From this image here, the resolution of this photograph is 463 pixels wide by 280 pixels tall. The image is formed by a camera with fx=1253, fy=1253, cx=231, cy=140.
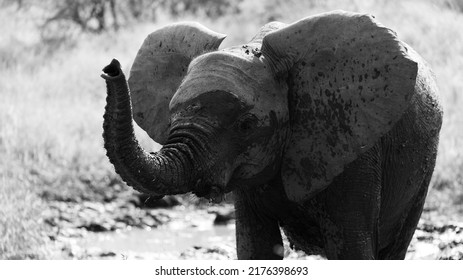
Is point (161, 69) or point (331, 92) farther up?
point (161, 69)

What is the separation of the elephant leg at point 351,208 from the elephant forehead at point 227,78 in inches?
23.6

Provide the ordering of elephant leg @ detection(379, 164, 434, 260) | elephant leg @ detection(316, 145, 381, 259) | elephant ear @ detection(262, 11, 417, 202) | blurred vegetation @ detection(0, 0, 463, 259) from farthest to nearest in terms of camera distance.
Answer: blurred vegetation @ detection(0, 0, 463, 259), elephant leg @ detection(379, 164, 434, 260), elephant leg @ detection(316, 145, 381, 259), elephant ear @ detection(262, 11, 417, 202)

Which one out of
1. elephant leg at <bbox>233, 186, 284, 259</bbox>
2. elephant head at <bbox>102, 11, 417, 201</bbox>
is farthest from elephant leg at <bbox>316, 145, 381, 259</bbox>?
elephant leg at <bbox>233, 186, 284, 259</bbox>

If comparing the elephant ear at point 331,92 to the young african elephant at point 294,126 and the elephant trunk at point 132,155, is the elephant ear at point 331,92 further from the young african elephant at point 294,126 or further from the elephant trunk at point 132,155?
the elephant trunk at point 132,155

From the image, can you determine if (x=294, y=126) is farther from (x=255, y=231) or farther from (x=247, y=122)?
(x=255, y=231)

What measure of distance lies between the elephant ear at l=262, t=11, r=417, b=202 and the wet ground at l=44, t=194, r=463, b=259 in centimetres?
286

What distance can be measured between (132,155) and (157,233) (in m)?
5.95

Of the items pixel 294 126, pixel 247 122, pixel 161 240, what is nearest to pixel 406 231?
pixel 294 126

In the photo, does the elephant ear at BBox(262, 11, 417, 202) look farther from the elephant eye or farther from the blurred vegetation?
the blurred vegetation

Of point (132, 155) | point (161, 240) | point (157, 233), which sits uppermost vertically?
point (157, 233)

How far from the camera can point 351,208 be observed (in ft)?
19.6

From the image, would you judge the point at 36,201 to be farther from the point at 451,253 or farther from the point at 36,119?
the point at 451,253

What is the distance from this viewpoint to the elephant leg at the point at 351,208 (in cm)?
596

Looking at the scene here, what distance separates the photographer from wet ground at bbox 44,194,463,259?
935 cm
